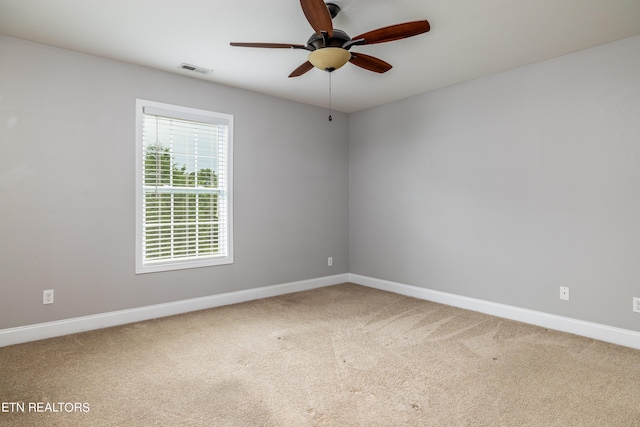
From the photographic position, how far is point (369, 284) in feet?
16.9

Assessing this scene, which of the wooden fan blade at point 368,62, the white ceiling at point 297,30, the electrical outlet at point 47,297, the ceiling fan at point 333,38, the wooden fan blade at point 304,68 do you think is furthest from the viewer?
the electrical outlet at point 47,297

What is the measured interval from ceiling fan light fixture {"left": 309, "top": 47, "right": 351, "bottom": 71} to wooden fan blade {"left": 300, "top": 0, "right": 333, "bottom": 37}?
136mm

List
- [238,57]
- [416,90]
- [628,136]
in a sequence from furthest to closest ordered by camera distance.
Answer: [416,90] → [238,57] → [628,136]

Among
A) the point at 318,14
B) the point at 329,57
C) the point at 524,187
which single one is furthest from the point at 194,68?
the point at 524,187

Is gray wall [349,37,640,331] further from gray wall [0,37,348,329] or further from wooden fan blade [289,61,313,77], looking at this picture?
wooden fan blade [289,61,313,77]

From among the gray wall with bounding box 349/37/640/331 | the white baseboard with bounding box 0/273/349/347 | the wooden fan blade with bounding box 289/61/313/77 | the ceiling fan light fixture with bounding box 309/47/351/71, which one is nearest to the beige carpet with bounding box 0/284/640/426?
the white baseboard with bounding box 0/273/349/347

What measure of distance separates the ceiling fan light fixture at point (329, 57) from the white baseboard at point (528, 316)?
115 inches

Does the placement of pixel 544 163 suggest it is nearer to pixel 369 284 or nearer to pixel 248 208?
A: pixel 369 284

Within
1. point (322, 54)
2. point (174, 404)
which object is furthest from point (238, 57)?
point (174, 404)

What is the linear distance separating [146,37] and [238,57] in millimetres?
778

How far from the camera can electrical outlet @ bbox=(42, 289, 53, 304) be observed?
3.11 meters

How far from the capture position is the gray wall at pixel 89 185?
9.80ft

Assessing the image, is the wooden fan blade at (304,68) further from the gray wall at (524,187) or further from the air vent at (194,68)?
the gray wall at (524,187)

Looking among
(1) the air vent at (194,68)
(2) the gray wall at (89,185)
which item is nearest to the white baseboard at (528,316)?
(2) the gray wall at (89,185)
